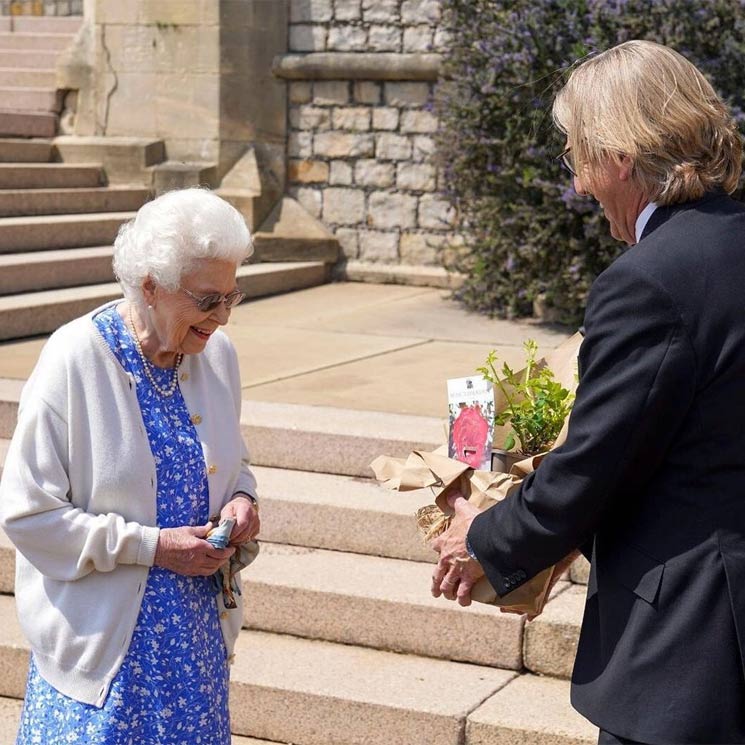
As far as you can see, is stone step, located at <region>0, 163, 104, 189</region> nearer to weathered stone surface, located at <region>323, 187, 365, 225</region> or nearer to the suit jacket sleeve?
weathered stone surface, located at <region>323, 187, 365, 225</region>

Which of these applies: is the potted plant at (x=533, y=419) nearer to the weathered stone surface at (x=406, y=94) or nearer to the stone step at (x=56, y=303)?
the stone step at (x=56, y=303)

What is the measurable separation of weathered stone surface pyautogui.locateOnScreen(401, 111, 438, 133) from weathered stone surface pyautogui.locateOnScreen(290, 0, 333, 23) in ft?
3.14

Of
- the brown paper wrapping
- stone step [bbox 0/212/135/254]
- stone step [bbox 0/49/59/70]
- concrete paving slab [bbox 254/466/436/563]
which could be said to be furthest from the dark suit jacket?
stone step [bbox 0/49/59/70]

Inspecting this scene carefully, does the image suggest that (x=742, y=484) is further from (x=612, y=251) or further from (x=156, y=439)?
(x=612, y=251)

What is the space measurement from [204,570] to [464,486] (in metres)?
0.60

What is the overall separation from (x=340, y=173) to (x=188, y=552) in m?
7.59

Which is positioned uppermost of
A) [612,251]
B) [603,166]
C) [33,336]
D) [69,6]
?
[69,6]

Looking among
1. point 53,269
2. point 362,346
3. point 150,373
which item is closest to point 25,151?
point 53,269

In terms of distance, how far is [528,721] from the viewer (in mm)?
3688

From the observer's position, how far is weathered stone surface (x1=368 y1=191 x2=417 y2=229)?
32.5 ft

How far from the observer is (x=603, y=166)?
7.29 ft

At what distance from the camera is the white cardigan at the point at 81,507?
8.71 feet

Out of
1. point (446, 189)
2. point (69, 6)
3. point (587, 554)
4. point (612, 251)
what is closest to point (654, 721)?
point (587, 554)

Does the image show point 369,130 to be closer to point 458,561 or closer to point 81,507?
point 81,507
